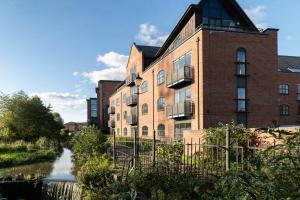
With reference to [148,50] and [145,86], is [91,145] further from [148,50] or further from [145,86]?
[148,50]

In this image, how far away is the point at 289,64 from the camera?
37969 mm

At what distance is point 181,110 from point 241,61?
5.78m

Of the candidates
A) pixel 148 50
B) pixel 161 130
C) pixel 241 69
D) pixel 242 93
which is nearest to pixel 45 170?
pixel 161 130

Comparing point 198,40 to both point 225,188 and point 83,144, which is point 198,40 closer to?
point 83,144

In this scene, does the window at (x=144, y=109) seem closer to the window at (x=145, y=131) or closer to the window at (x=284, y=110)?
the window at (x=145, y=131)

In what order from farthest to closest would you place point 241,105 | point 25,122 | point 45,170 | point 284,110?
1. point 25,122
2. point 284,110
3. point 241,105
4. point 45,170

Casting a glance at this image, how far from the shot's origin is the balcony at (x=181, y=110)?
79.7 ft

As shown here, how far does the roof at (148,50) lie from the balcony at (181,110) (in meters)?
14.0

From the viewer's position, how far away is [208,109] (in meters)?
22.8

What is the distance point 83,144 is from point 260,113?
13.0m

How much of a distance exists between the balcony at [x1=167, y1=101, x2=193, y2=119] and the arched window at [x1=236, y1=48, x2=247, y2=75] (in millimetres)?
4331

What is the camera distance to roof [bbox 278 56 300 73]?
36.6 meters

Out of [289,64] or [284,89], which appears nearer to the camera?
[284,89]

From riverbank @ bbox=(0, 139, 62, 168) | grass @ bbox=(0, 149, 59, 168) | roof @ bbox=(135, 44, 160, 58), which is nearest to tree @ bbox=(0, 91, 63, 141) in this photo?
riverbank @ bbox=(0, 139, 62, 168)
